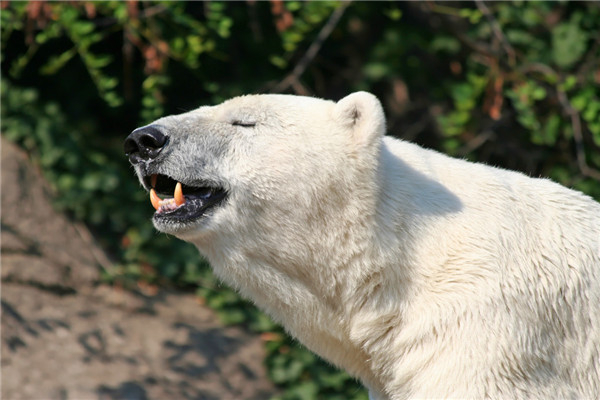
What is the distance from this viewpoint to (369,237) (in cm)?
239

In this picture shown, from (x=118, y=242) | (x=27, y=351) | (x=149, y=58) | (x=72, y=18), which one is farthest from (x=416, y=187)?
(x=118, y=242)

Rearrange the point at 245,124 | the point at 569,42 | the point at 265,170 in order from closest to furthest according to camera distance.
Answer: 1. the point at 265,170
2. the point at 245,124
3. the point at 569,42

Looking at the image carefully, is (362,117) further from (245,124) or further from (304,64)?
(304,64)

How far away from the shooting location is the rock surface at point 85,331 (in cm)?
420

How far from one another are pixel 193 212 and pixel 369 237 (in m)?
0.58

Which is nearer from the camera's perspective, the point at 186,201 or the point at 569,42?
the point at 186,201

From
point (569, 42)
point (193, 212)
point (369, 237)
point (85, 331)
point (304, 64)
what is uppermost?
point (193, 212)

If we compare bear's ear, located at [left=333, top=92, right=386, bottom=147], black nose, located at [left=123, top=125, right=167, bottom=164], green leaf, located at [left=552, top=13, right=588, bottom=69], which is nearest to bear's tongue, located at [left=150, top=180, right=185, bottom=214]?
black nose, located at [left=123, top=125, right=167, bottom=164]

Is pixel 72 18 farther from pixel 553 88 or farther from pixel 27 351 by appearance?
pixel 553 88

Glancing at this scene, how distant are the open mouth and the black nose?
9 centimetres

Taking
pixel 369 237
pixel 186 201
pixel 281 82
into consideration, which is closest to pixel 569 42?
pixel 281 82

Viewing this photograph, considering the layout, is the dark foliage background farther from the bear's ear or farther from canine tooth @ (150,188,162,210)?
the bear's ear

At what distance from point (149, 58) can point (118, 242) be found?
1.54m

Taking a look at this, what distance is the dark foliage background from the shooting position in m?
4.30
